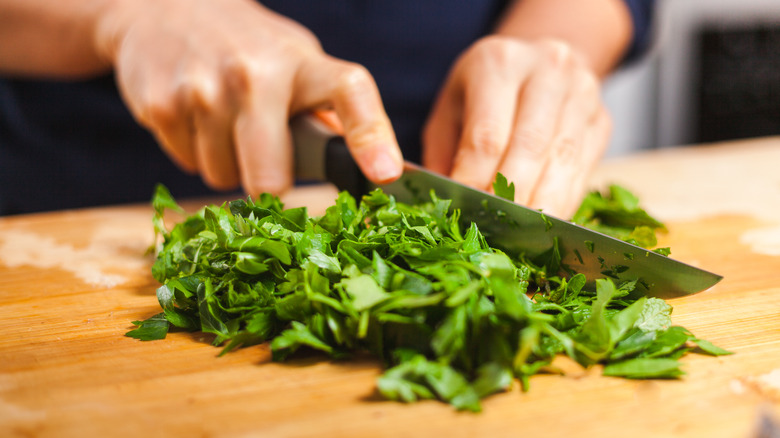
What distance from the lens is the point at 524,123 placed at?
188 centimetres

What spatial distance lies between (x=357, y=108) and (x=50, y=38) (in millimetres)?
1267

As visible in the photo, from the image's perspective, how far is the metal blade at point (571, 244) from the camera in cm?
123

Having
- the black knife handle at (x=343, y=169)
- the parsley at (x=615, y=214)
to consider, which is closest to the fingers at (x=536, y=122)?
the parsley at (x=615, y=214)

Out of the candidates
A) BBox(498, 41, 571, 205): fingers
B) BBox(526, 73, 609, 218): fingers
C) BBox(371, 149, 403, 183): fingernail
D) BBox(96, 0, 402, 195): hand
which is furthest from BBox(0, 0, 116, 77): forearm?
BBox(526, 73, 609, 218): fingers

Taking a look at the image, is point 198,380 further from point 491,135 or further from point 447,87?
point 447,87

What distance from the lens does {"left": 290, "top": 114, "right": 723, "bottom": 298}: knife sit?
1.24 m

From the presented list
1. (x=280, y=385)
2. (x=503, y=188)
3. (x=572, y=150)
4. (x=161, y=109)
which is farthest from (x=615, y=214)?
(x=161, y=109)

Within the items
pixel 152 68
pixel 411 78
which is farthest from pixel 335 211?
pixel 411 78

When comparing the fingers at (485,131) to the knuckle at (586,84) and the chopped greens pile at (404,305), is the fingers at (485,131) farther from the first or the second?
the chopped greens pile at (404,305)

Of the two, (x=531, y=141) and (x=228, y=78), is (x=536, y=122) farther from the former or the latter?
(x=228, y=78)

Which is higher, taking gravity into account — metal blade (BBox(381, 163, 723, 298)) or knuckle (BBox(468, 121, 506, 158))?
knuckle (BBox(468, 121, 506, 158))

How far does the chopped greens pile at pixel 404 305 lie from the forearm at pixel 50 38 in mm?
1179

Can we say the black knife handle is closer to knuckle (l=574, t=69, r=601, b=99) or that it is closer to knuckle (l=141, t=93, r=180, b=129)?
knuckle (l=141, t=93, r=180, b=129)

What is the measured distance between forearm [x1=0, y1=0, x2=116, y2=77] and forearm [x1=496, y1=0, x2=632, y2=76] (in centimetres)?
168
